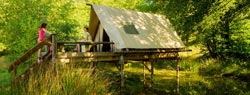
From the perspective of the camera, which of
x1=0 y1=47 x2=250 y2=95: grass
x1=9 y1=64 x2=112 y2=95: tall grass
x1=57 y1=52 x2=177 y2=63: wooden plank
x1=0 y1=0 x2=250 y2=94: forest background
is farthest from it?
x1=0 y1=0 x2=250 y2=94: forest background

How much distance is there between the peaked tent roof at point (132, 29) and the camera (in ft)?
46.0

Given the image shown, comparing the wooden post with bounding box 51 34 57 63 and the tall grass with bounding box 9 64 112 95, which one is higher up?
the wooden post with bounding box 51 34 57 63

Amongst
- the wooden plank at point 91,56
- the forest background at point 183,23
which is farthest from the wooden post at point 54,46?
the forest background at point 183,23

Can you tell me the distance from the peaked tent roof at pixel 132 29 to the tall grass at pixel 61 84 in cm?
560

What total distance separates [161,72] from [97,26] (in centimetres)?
933

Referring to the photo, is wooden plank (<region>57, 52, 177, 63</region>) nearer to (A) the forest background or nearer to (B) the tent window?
(B) the tent window

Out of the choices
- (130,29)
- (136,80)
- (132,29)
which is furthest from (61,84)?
(136,80)

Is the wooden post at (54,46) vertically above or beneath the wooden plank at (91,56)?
above

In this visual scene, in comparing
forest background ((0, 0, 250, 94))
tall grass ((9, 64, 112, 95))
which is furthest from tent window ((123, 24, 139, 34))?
tall grass ((9, 64, 112, 95))

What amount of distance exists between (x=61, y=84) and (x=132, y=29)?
8.11 meters

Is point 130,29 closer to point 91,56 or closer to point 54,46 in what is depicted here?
point 91,56

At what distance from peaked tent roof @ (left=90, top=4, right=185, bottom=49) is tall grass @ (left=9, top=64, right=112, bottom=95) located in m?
5.60

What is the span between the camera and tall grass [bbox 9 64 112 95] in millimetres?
6875

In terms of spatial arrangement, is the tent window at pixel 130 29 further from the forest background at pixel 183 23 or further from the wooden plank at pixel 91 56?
the forest background at pixel 183 23
